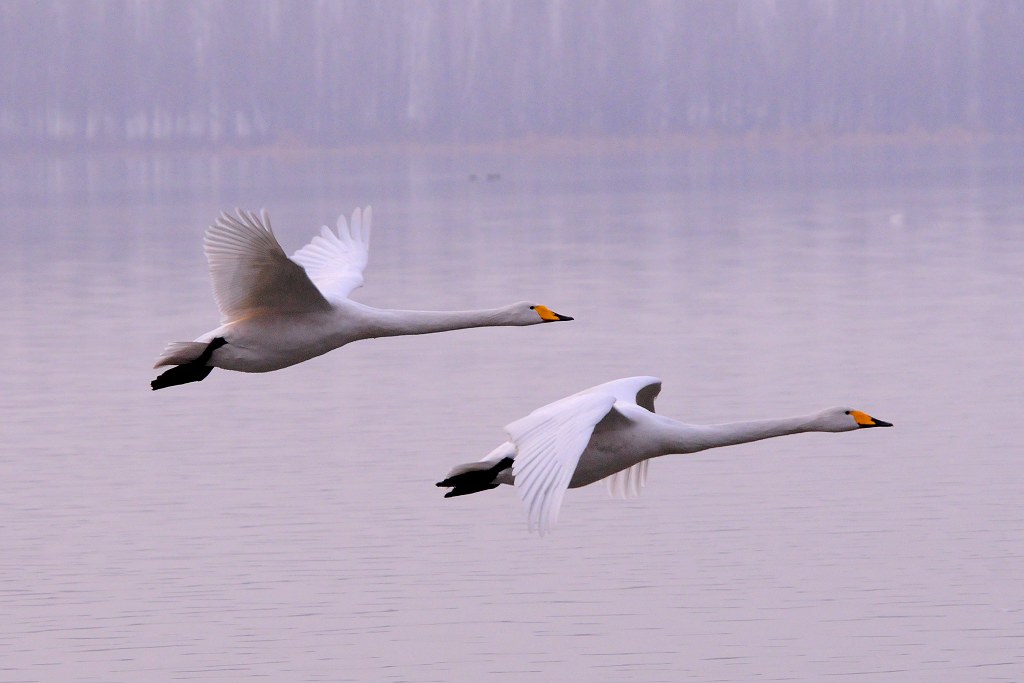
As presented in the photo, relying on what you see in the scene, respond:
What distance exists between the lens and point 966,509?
80.1 ft

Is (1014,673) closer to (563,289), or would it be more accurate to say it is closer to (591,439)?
(591,439)

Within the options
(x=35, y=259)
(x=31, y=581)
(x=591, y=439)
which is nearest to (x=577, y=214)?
(x=35, y=259)

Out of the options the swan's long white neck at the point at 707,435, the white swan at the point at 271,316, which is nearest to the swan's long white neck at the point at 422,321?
the white swan at the point at 271,316

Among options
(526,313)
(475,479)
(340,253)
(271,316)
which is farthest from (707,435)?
(340,253)

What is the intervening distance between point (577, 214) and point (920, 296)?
3959cm

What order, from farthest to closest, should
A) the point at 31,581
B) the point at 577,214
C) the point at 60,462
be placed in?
1. the point at 577,214
2. the point at 60,462
3. the point at 31,581

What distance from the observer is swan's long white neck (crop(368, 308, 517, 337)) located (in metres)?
15.9

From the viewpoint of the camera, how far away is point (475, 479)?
47.9 ft

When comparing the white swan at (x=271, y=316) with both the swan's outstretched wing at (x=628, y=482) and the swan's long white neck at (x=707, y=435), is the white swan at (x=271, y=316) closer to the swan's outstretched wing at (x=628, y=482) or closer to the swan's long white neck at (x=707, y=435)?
the swan's long white neck at (x=707, y=435)

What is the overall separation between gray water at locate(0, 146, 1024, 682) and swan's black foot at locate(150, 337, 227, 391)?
4.04m

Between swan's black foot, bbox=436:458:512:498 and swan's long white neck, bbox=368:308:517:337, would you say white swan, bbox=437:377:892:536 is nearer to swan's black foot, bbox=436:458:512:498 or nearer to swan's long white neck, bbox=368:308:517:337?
swan's black foot, bbox=436:458:512:498

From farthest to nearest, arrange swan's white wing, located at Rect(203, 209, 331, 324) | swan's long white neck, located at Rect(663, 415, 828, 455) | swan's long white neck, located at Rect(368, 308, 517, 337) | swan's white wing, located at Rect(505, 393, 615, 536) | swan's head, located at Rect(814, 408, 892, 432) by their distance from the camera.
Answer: swan's long white neck, located at Rect(368, 308, 517, 337), swan's white wing, located at Rect(203, 209, 331, 324), swan's head, located at Rect(814, 408, 892, 432), swan's long white neck, located at Rect(663, 415, 828, 455), swan's white wing, located at Rect(505, 393, 615, 536)

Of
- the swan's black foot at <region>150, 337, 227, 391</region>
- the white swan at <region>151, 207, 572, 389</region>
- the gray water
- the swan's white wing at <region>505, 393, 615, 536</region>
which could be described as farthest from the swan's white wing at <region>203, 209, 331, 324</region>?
the gray water

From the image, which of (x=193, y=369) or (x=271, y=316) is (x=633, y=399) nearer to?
(x=271, y=316)
